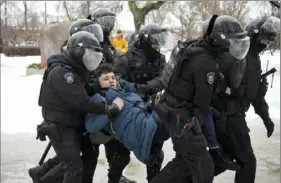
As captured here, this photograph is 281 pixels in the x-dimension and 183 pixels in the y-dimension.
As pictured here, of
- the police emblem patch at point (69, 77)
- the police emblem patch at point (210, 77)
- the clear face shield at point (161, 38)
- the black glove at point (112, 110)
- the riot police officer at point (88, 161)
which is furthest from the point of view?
the clear face shield at point (161, 38)

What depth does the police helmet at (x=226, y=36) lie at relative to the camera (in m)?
3.46

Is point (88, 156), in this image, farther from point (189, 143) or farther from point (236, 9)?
point (236, 9)

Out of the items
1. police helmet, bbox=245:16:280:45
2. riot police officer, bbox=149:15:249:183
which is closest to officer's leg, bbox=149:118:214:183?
riot police officer, bbox=149:15:249:183

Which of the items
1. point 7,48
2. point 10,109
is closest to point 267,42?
point 10,109

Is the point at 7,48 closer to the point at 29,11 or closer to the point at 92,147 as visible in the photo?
the point at 29,11

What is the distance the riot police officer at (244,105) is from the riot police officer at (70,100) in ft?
3.04

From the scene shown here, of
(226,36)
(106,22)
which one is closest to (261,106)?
(226,36)

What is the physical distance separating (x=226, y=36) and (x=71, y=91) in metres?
1.26

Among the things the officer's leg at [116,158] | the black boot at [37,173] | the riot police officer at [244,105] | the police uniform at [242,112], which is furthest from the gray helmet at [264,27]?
the black boot at [37,173]

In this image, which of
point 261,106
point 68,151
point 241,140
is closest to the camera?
point 68,151

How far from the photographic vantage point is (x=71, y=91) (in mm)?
3744

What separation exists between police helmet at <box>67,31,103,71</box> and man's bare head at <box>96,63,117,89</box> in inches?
9.5

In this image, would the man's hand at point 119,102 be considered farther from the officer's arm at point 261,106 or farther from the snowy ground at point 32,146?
the snowy ground at point 32,146

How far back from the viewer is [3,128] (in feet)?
25.8
